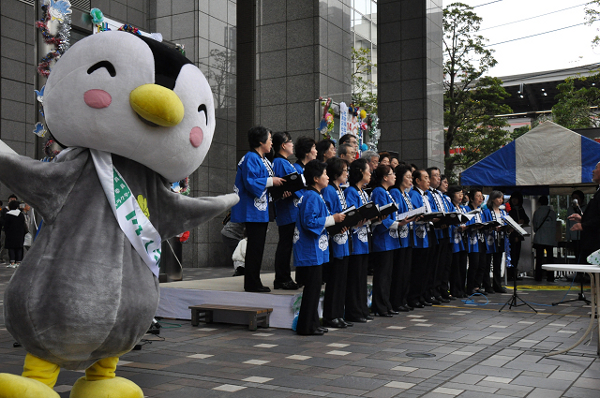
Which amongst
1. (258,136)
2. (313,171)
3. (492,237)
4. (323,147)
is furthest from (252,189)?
(492,237)

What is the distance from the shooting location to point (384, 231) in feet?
26.6

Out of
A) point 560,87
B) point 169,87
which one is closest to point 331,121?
point 169,87

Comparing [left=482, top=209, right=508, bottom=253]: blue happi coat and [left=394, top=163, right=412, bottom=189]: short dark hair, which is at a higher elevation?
[left=394, top=163, right=412, bottom=189]: short dark hair

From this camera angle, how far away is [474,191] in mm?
11086

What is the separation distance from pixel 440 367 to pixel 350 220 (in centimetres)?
211

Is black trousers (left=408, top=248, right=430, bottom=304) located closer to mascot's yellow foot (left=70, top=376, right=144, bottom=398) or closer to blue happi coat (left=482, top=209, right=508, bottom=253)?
blue happi coat (left=482, top=209, right=508, bottom=253)

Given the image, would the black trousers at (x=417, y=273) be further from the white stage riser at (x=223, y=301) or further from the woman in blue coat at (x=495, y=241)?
the white stage riser at (x=223, y=301)

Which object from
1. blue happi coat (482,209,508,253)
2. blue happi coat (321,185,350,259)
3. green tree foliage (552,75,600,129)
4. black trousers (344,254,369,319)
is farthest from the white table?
green tree foliage (552,75,600,129)

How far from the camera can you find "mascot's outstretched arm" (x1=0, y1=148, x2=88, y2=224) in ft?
11.1

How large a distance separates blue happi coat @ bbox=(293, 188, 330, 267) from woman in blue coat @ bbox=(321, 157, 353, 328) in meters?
0.35

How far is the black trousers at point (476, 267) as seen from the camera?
34.9 feet

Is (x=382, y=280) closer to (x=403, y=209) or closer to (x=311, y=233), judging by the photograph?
(x=403, y=209)

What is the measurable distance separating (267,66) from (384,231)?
22.2 ft

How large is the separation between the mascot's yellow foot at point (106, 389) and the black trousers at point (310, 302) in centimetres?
325
